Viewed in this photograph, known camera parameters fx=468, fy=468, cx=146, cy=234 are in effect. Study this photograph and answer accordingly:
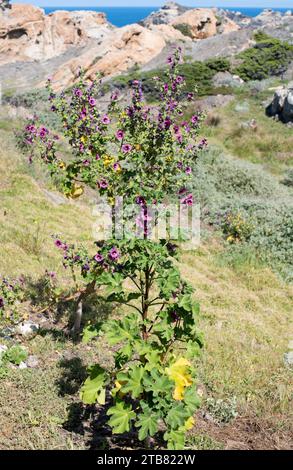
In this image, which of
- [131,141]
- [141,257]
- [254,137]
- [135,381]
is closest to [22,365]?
[135,381]

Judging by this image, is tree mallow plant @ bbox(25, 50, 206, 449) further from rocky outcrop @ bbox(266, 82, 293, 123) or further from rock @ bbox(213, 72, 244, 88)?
rock @ bbox(213, 72, 244, 88)

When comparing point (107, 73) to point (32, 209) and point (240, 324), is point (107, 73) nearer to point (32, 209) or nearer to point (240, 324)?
point (32, 209)

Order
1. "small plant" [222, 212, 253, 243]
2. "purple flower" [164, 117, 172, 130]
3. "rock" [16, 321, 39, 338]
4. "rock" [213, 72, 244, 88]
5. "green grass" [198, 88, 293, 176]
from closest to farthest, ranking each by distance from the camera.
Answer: "purple flower" [164, 117, 172, 130], "rock" [16, 321, 39, 338], "small plant" [222, 212, 253, 243], "green grass" [198, 88, 293, 176], "rock" [213, 72, 244, 88]

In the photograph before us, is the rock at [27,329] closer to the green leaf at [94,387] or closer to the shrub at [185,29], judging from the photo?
the green leaf at [94,387]

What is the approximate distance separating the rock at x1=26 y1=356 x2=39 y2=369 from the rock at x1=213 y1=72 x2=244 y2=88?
2619 centimetres

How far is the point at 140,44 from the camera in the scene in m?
39.9

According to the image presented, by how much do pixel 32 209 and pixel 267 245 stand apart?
19.0ft

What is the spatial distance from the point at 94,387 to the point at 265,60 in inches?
1267

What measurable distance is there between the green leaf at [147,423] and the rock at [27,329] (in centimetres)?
288

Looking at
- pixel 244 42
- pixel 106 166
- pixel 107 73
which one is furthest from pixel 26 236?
pixel 244 42

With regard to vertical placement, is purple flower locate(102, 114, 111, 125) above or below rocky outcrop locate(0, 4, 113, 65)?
below

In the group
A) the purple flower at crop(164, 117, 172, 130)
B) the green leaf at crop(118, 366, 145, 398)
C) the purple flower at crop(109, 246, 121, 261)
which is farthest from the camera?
the purple flower at crop(164, 117, 172, 130)

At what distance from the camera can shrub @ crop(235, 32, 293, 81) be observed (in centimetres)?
3100

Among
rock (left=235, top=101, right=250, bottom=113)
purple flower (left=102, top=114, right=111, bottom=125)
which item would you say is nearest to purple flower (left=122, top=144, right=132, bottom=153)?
purple flower (left=102, top=114, right=111, bottom=125)
